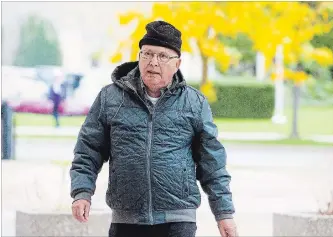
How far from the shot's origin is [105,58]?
271 inches

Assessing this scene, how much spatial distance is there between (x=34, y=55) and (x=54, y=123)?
51cm

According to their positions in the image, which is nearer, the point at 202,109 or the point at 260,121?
the point at 202,109

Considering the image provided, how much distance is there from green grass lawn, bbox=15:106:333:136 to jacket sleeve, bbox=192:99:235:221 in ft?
13.1

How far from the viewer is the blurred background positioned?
6.87 m

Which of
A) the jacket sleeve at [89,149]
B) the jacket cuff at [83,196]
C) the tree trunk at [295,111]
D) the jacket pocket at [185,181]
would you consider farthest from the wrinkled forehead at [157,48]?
the tree trunk at [295,111]

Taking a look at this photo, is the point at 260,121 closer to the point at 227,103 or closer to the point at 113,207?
the point at 227,103

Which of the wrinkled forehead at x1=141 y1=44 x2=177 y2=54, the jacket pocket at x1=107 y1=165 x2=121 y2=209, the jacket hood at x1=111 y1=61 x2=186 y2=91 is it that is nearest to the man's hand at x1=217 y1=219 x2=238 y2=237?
the jacket pocket at x1=107 y1=165 x2=121 y2=209

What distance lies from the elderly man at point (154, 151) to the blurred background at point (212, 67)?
3.65 meters

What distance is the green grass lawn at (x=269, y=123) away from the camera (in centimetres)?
699

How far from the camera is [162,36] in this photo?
2.95 meters

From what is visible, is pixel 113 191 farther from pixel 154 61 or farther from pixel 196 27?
pixel 196 27

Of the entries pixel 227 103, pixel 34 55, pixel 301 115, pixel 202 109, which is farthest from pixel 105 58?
pixel 202 109

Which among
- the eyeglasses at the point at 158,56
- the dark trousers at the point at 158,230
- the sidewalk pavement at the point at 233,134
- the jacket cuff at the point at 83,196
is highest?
the eyeglasses at the point at 158,56

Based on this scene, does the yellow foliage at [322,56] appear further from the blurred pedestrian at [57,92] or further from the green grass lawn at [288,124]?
the blurred pedestrian at [57,92]
